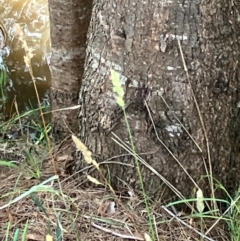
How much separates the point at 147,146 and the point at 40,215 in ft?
1.29

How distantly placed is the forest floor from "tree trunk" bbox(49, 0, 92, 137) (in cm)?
44

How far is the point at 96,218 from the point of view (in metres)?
1.72

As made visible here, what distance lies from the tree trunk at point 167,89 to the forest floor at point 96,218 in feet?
0.25

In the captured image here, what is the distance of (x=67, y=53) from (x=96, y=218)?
0.78m

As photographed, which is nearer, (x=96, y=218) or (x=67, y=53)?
(x=96, y=218)

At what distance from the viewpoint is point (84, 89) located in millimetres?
1854

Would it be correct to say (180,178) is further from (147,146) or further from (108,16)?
(108,16)

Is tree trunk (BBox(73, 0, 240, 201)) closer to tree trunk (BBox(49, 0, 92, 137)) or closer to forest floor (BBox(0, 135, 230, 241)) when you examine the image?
forest floor (BBox(0, 135, 230, 241))

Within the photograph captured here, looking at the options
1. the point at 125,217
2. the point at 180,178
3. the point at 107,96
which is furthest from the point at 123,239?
the point at 107,96

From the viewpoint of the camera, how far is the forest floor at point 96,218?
1720 millimetres

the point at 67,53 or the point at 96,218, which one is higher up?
the point at 67,53

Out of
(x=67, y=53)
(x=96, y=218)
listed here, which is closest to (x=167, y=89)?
(x=96, y=218)

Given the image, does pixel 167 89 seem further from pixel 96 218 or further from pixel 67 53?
pixel 67 53

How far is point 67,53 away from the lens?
89.0 inches
